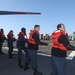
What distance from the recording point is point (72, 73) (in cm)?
1135

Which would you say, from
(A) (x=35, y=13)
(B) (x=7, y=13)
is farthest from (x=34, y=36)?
(A) (x=35, y=13)

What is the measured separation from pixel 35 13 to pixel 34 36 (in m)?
15.4

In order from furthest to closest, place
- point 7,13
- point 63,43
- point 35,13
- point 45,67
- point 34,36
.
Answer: point 35,13, point 7,13, point 45,67, point 34,36, point 63,43

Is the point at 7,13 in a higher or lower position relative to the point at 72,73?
higher

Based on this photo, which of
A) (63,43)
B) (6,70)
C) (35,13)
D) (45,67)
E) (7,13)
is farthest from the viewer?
(35,13)

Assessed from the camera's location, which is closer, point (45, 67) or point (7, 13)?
→ point (45, 67)

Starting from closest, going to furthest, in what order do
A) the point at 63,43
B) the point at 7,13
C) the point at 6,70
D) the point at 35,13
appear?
the point at 63,43
the point at 6,70
the point at 7,13
the point at 35,13

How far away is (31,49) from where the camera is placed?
11.0 meters

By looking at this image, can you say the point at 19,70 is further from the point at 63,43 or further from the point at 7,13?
the point at 7,13

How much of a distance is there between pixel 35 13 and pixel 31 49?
1537cm

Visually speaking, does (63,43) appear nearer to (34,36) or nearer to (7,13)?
(34,36)

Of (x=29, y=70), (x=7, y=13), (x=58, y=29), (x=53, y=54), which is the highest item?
(x=7, y=13)

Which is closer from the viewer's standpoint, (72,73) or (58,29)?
(58,29)

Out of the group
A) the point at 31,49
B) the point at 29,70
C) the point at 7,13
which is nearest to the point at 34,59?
the point at 31,49
